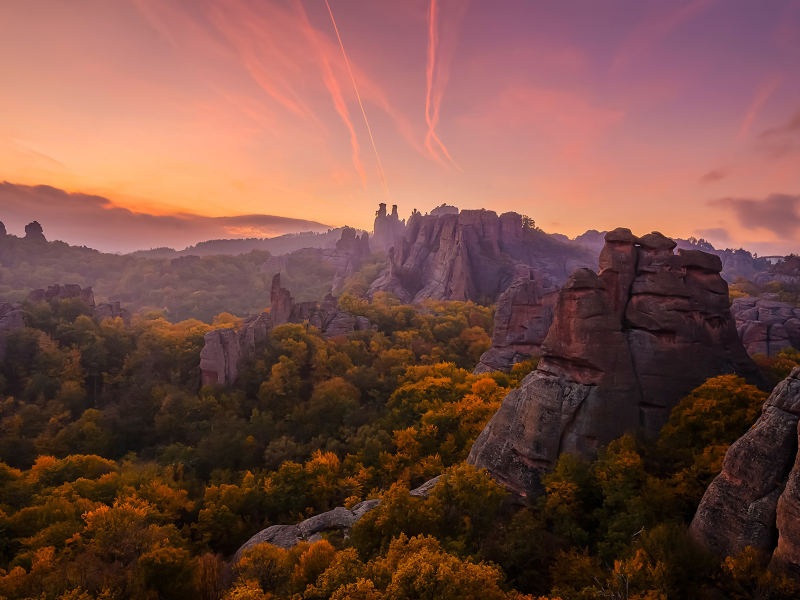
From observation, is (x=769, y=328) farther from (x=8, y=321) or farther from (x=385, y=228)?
(x=385, y=228)

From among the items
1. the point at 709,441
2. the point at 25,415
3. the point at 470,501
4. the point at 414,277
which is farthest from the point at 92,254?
the point at 709,441

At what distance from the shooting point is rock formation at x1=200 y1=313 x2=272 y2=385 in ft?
128

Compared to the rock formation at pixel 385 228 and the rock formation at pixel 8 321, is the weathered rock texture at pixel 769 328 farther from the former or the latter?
the rock formation at pixel 385 228

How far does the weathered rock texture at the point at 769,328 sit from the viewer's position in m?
44.5

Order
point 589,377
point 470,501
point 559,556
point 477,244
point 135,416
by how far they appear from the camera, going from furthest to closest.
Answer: point 477,244, point 135,416, point 589,377, point 470,501, point 559,556

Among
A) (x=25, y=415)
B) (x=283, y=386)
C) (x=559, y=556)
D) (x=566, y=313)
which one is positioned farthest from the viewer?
(x=283, y=386)

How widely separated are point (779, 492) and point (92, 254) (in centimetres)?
14210

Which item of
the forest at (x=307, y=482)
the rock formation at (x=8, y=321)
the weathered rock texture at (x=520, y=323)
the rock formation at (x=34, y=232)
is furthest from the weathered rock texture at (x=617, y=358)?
the rock formation at (x=34, y=232)

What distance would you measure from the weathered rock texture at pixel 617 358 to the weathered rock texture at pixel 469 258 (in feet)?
190

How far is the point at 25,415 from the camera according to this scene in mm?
32250

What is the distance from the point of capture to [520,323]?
46062mm

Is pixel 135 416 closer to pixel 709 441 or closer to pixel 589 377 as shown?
pixel 589 377

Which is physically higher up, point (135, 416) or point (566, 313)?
point (566, 313)

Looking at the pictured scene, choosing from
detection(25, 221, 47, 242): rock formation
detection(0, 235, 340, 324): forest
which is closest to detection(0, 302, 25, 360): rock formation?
detection(0, 235, 340, 324): forest
